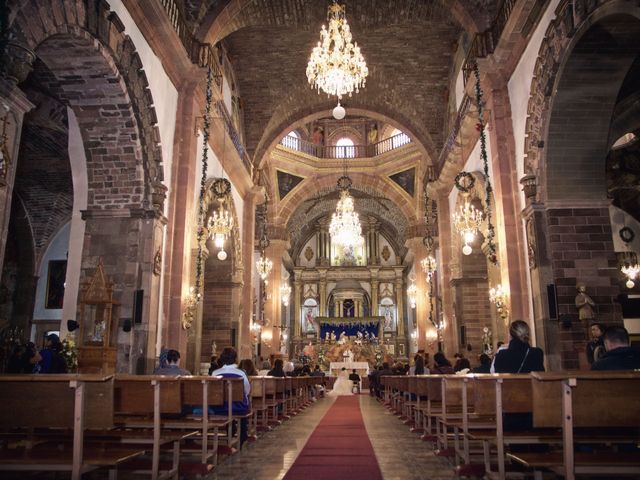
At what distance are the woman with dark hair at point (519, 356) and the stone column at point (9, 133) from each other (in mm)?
4916

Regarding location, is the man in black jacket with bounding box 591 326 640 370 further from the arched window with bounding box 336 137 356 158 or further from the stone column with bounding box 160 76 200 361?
the arched window with bounding box 336 137 356 158

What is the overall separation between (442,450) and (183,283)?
245 inches

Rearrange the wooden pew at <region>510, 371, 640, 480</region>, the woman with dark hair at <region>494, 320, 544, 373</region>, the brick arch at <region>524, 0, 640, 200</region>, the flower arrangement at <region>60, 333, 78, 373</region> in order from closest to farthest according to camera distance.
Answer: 1. the wooden pew at <region>510, 371, 640, 480</region>
2. the woman with dark hair at <region>494, 320, 544, 373</region>
3. the brick arch at <region>524, 0, 640, 200</region>
4. the flower arrangement at <region>60, 333, 78, 373</region>

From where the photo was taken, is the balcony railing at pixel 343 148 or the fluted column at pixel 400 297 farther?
the fluted column at pixel 400 297

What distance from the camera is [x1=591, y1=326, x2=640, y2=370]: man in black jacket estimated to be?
3.94 meters

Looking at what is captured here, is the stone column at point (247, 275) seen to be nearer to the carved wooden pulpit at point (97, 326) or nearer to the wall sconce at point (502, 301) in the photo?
the carved wooden pulpit at point (97, 326)

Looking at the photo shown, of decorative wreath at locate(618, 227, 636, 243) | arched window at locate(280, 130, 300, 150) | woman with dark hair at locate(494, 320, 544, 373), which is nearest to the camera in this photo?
woman with dark hair at locate(494, 320, 544, 373)

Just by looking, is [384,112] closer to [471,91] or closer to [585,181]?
[471,91]

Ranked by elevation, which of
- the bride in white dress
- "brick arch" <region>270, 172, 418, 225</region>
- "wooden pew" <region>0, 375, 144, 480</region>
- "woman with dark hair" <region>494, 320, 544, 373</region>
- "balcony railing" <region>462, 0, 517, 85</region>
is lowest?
the bride in white dress

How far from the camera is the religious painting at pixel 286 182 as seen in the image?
979 inches

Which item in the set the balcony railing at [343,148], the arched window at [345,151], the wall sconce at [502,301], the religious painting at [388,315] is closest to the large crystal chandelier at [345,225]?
the balcony railing at [343,148]

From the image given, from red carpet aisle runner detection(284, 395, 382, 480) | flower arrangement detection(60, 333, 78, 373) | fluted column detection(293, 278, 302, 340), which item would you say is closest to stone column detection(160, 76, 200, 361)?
flower arrangement detection(60, 333, 78, 373)

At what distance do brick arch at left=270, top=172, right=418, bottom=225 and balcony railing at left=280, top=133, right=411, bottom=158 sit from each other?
1.07m

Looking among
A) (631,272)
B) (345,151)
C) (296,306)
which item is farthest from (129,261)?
(296,306)
